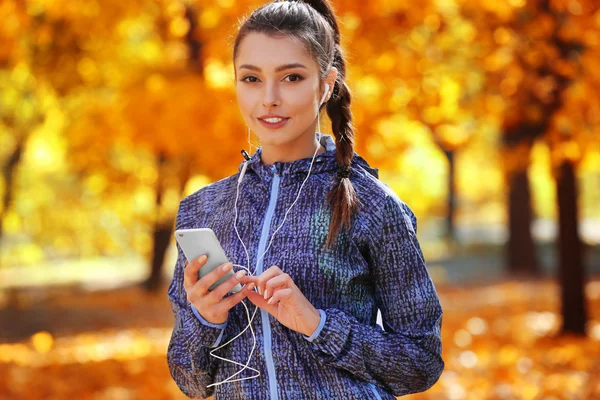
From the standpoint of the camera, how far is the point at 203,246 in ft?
6.04

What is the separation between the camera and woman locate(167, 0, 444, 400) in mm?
1959

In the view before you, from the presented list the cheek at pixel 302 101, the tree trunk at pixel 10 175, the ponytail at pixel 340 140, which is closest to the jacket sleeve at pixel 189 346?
the ponytail at pixel 340 140

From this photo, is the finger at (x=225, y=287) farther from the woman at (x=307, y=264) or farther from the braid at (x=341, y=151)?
the braid at (x=341, y=151)

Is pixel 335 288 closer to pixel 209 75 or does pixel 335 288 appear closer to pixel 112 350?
pixel 209 75

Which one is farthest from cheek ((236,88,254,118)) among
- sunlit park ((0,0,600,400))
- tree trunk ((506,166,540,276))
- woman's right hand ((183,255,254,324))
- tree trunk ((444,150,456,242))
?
tree trunk ((444,150,456,242))

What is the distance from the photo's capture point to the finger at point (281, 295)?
1.81m

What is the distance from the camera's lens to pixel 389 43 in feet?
23.7

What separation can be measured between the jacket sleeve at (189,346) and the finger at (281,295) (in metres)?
0.24

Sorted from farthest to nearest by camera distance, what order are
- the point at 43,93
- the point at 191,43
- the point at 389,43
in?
the point at 43,93, the point at 191,43, the point at 389,43

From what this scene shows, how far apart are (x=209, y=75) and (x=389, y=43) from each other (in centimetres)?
172

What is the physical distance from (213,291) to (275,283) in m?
0.17

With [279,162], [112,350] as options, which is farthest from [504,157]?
[279,162]

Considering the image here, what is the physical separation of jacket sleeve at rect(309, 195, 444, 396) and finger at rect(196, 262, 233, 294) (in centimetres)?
29

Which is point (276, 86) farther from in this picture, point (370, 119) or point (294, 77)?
point (370, 119)
